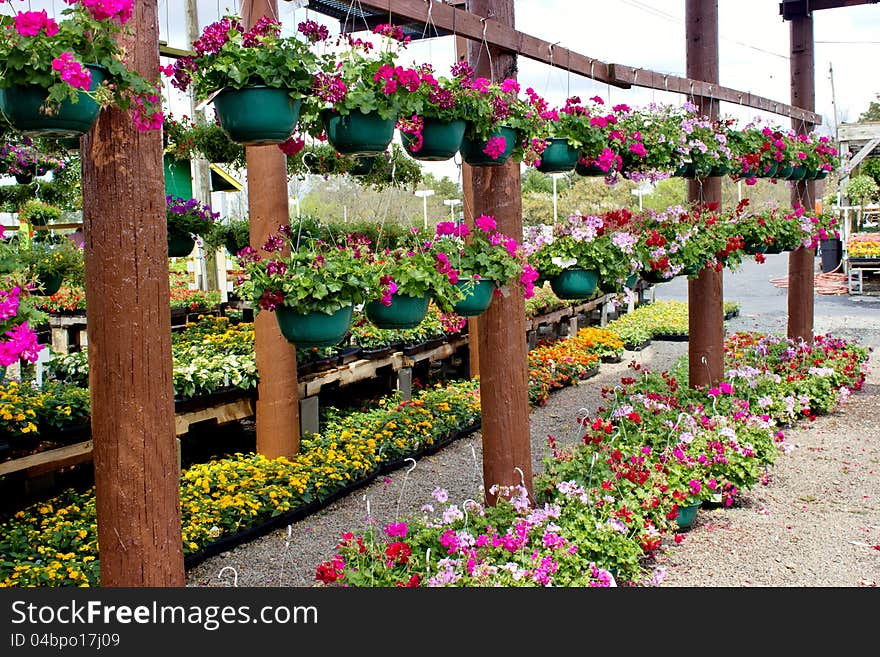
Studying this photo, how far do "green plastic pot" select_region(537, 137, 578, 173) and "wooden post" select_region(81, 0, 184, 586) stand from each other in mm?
2312

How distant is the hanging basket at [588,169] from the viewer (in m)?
4.87

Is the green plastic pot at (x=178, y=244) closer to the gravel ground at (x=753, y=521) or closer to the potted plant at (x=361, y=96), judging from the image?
the gravel ground at (x=753, y=521)

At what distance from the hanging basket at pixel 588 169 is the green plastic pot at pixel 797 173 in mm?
3995

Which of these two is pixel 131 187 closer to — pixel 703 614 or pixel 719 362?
pixel 703 614

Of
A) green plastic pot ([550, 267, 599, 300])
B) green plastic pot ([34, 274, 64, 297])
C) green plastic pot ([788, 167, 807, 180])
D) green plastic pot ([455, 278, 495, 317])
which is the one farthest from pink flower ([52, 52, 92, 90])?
green plastic pot ([788, 167, 807, 180])

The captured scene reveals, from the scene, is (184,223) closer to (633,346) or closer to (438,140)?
(438,140)

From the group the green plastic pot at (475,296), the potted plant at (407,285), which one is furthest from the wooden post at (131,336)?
the green plastic pot at (475,296)

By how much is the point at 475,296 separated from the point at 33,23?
85.6 inches

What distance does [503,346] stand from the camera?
14.5ft

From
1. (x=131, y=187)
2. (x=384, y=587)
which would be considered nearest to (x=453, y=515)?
(x=384, y=587)

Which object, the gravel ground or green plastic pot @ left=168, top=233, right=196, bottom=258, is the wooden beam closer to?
green plastic pot @ left=168, top=233, right=196, bottom=258

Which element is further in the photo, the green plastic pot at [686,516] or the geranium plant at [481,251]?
the green plastic pot at [686,516]

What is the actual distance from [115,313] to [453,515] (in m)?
1.89

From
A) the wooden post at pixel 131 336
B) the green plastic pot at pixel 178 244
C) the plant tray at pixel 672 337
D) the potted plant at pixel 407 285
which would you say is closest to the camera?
the wooden post at pixel 131 336
